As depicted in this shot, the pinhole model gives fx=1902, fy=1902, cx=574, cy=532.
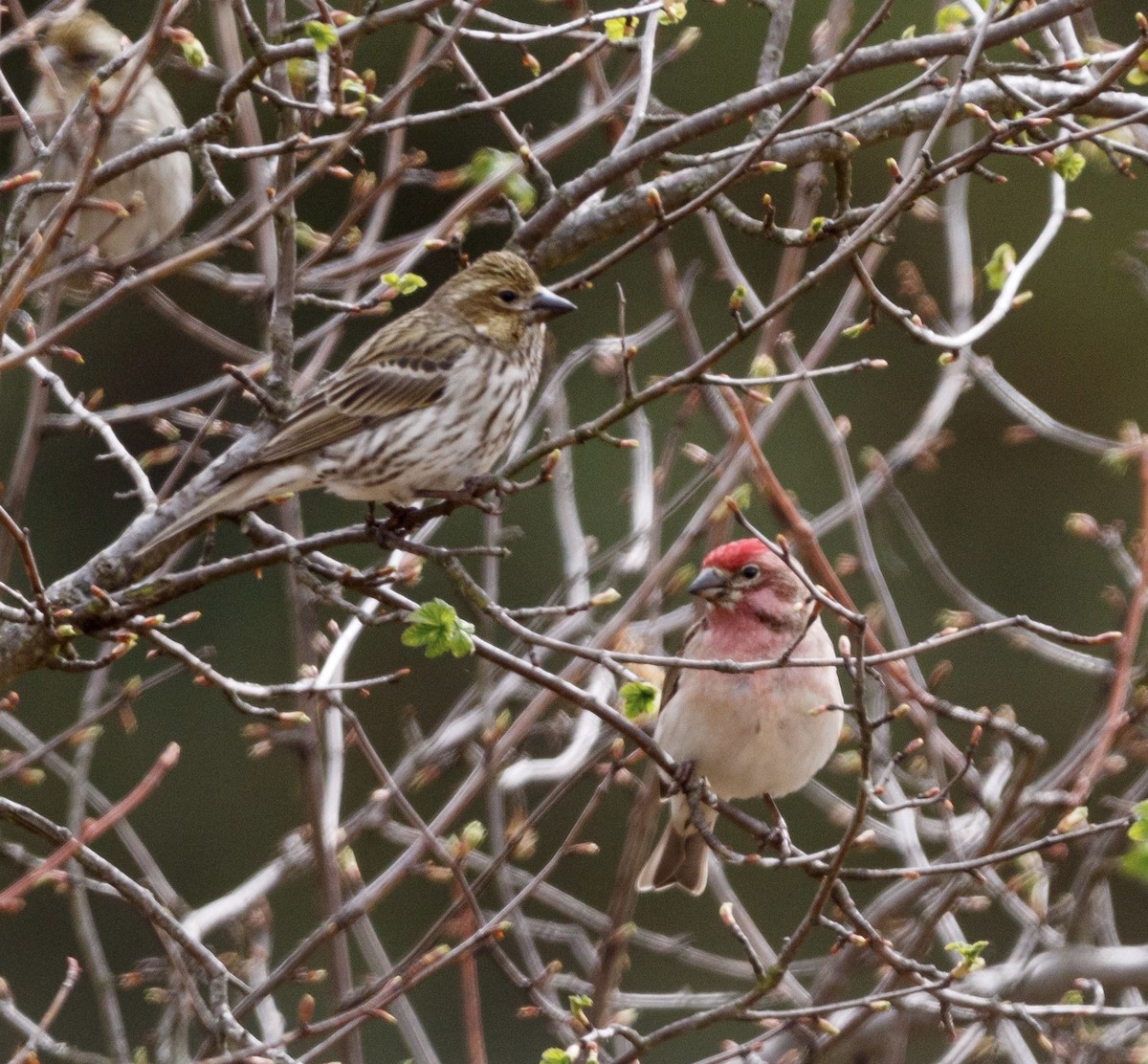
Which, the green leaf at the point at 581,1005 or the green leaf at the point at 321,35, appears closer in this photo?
the green leaf at the point at 321,35

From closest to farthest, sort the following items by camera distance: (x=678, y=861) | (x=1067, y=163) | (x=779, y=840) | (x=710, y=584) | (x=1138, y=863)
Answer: (x=1138, y=863), (x=1067, y=163), (x=779, y=840), (x=710, y=584), (x=678, y=861)

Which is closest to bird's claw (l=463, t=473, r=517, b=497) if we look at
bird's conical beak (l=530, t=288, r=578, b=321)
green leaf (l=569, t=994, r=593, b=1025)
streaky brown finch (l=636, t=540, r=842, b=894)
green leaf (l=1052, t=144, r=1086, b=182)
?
green leaf (l=569, t=994, r=593, b=1025)

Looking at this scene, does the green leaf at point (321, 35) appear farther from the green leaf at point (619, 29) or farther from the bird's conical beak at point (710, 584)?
the bird's conical beak at point (710, 584)

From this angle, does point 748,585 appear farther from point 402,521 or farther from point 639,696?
point 639,696

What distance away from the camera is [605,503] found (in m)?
14.8

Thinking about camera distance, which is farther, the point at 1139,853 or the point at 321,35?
the point at 321,35

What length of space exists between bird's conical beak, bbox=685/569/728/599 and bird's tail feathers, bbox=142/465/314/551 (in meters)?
1.33

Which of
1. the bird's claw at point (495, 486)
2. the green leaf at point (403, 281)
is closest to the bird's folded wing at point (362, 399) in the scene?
the green leaf at point (403, 281)

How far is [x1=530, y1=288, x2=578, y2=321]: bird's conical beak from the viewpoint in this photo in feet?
17.7

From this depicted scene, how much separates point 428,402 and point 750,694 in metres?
1.28

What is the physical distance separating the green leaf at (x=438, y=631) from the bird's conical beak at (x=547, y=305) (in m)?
1.63

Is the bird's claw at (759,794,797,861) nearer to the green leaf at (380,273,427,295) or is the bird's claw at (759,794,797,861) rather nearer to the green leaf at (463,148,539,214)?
the green leaf at (380,273,427,295)

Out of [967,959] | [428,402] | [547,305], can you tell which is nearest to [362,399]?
[428,402]

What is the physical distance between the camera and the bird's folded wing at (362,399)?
512 centimetres
